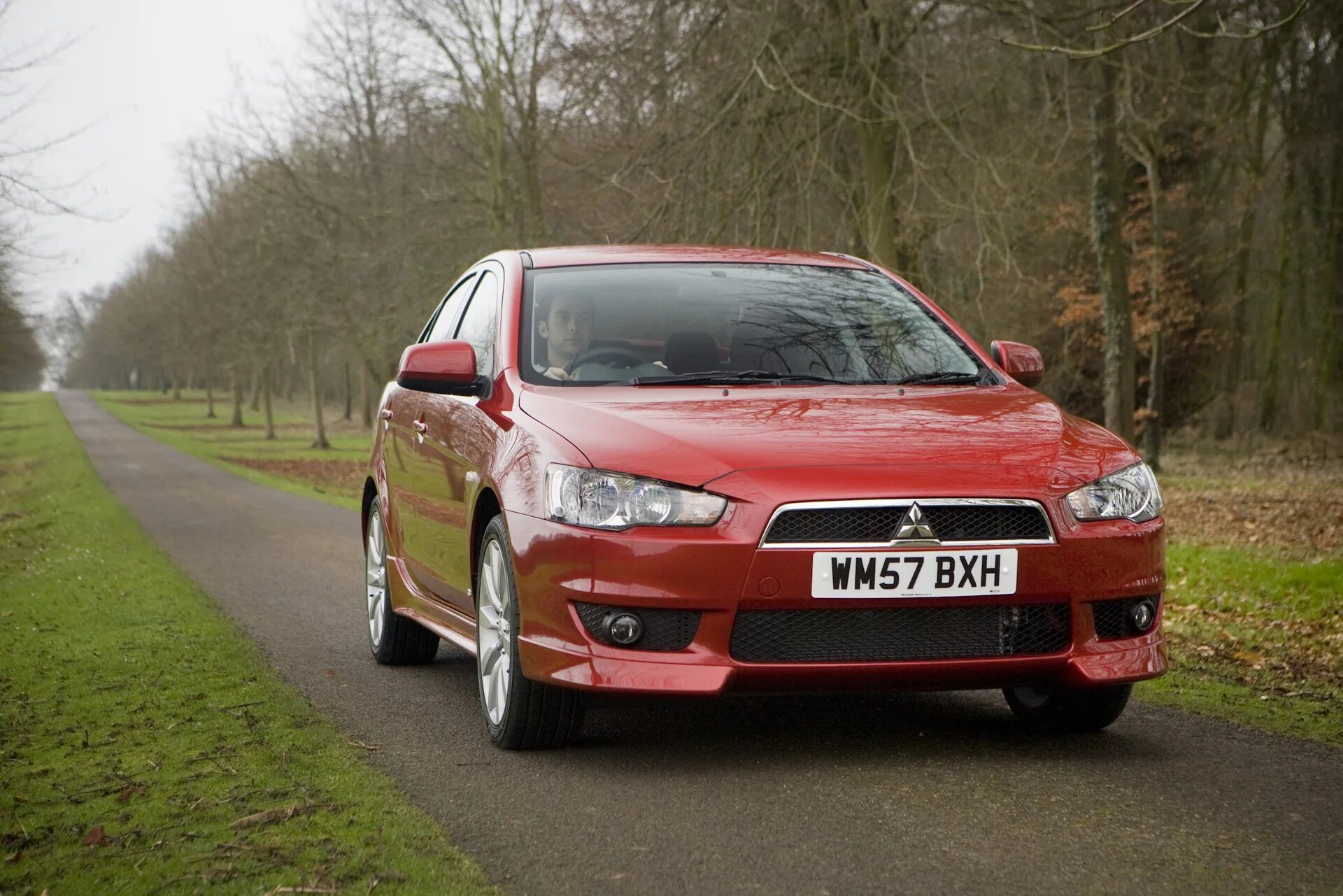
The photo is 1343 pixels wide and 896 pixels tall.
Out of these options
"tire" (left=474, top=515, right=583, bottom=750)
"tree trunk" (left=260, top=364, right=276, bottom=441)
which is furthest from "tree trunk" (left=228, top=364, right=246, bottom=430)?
"tire" (left=474, top=515, right=583, bottom=750)

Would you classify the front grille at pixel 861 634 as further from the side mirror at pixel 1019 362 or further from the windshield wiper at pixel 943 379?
the side mirror at pixel 1019 362

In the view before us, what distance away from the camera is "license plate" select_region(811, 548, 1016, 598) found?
441 centimetres

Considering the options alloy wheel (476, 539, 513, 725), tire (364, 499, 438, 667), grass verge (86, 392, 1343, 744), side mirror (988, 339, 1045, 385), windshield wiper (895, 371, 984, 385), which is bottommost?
grass verge (86, 392, 1343, 744)

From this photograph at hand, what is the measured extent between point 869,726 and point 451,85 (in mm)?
25029

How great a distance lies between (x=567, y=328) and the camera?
5.75 m

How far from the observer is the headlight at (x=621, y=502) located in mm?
4477

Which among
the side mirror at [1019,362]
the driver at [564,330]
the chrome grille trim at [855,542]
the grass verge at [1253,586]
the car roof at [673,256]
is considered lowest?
the grass verge at [1253,586]

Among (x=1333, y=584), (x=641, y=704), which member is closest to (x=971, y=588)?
(x=641, y=704)

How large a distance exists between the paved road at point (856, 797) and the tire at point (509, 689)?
0.24 ft

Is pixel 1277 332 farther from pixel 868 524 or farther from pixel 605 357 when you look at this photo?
pixel 868 524

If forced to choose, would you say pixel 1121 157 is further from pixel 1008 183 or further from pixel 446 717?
pixel 446 717

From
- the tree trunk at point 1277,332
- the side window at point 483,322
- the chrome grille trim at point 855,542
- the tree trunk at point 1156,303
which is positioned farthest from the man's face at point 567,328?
the tree trunk at point 1277,332

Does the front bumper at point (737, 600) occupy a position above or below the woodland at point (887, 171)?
below

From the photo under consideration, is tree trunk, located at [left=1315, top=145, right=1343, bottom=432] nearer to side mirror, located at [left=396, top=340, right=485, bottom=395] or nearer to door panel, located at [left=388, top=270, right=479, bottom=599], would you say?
door panel, located at [left=388, top=270, right=479, bottom=599]
